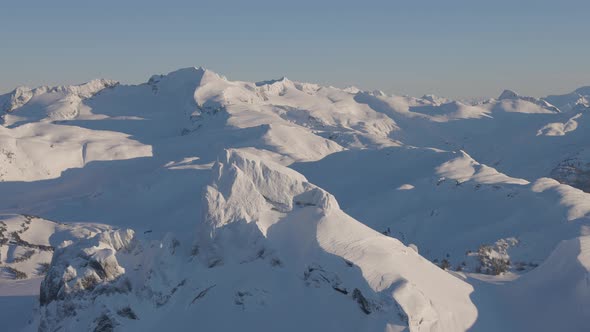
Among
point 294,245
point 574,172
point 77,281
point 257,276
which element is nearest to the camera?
point 257,276

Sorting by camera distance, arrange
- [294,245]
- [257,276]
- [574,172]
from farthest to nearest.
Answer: [574,172], [294,245], [257,276]

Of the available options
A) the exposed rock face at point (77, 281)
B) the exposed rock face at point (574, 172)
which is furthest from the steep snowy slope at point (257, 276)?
the exposed rock face at point (574, 172)

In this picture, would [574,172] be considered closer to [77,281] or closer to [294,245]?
[294,245]

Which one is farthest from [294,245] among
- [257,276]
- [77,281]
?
[77,281]

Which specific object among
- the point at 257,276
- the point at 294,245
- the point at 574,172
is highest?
the point at 294,245

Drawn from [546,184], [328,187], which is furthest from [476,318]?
[328,187]

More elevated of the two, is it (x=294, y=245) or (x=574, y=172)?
(x=294, y=245)

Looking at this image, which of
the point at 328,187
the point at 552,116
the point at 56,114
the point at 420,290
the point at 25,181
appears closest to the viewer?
the point at 420,290

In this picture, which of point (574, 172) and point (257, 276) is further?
point (574, 172)

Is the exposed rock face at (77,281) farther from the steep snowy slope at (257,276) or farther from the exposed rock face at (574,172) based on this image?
the exposed rock face at (574,172)

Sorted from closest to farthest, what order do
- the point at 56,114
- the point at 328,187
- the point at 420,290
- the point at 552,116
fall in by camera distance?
the point at 420,290, the point at 328,187, the point at 56,114, the point at 552,116

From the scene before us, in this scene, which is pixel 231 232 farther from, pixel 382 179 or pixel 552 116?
pixel 552 116
